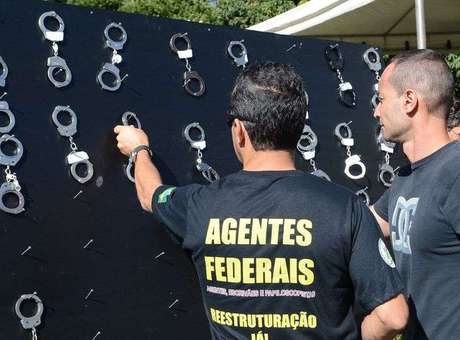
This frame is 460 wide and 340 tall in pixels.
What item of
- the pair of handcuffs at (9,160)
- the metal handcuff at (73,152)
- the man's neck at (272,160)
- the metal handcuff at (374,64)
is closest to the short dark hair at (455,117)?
the metal handcuff at (374,64)

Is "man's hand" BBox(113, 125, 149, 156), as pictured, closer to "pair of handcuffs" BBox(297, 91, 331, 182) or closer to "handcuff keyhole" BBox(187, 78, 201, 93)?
Result: "handcuff keyhole" BBox(187, 78, 201, 93)

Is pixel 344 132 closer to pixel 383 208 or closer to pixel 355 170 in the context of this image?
pixel 355 170

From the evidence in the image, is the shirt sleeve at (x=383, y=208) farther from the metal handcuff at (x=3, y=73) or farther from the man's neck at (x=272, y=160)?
the metal handcuff at (x=3, y=73)

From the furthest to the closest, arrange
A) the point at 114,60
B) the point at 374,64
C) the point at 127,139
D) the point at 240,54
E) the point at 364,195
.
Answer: the point at 374,64
the point at 364,195
the point at 240,54
the point at 114,60
the point at 127,139

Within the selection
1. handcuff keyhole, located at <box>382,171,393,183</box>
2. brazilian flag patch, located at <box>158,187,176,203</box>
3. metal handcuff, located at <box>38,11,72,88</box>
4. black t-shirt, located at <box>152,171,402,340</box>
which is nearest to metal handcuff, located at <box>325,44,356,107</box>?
handcuff keyhole, located at <box>382,171,393,183</box>

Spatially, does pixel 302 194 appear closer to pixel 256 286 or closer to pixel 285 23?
pixel 256 286

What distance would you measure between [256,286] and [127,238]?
82cm

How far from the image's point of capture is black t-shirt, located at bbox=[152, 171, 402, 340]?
1.78m

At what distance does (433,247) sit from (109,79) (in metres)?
1.23

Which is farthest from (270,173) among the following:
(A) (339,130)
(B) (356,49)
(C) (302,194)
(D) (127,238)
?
(B) (356,49)

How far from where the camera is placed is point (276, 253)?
1796 mm

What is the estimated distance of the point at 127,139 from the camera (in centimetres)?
250

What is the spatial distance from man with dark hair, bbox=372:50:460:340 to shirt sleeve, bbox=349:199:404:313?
0.43 m

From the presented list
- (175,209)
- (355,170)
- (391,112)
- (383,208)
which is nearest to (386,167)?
(355,170)
